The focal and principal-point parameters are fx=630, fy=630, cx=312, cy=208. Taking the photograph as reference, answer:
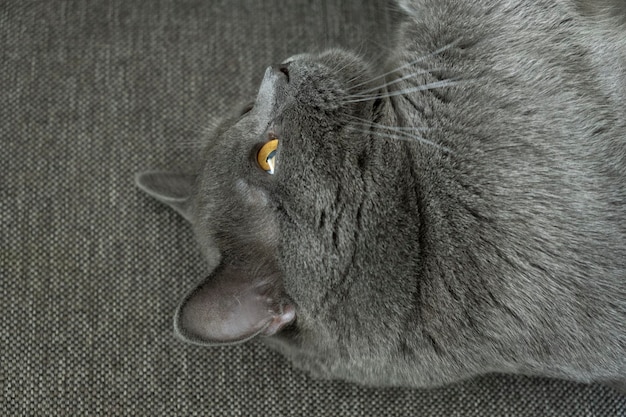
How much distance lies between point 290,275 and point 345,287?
0.38ft

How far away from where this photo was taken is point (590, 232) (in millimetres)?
1238

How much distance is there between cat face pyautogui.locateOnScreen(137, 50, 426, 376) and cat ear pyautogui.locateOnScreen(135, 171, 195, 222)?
23cm

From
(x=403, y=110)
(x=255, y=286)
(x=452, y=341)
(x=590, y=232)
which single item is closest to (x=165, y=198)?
(x=255, y=286)

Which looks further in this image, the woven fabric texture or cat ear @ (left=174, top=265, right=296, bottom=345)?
the woven fabric texture

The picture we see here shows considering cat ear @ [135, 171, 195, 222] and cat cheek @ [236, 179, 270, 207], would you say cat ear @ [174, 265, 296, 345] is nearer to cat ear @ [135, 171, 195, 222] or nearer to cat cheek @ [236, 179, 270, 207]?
cat cheek @ [236, 179, 270, 207]

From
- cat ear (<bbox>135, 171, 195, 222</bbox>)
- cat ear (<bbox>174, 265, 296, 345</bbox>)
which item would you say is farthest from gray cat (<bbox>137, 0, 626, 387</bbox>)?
cat ear (<bbox>135, 171, 195, 222</bbox>)

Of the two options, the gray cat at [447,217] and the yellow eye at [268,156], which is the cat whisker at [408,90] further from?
the yellow eye at [268,156]

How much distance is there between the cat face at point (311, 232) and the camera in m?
1.25

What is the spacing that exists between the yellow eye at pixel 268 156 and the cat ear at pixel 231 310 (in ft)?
0.73

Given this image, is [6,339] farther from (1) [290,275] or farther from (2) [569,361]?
(2) [569,361]

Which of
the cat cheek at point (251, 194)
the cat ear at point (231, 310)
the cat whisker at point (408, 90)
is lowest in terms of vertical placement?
the cat ear at point (231, 310)

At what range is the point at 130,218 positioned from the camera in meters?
1.70

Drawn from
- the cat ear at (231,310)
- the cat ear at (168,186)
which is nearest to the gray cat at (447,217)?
the cat ear at (231,310)

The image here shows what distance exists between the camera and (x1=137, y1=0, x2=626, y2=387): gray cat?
125cm
